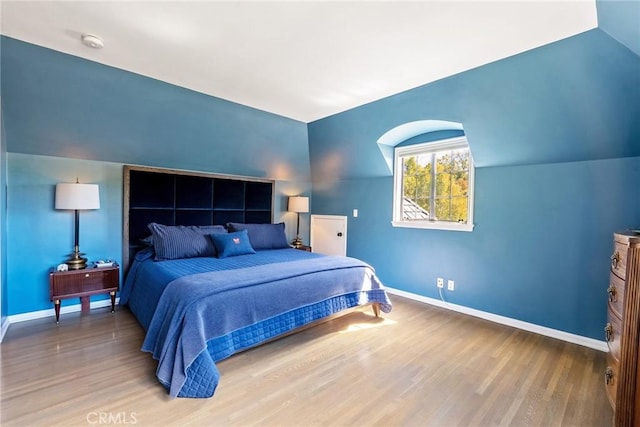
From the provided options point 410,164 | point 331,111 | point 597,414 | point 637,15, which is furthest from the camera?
point 410,164

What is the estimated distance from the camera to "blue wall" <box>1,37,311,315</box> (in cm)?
256

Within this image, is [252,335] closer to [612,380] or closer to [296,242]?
[612,380]

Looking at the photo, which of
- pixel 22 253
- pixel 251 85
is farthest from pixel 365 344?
pixel 22 253

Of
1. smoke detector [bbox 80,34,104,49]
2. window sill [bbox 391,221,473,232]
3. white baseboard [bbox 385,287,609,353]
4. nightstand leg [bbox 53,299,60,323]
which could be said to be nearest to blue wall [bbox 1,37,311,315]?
nightstand leg [bbox 53,299,60,323]

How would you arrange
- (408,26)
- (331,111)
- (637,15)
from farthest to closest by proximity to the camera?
(331,111) < (408,26) < (637,15)

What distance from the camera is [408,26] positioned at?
201cm

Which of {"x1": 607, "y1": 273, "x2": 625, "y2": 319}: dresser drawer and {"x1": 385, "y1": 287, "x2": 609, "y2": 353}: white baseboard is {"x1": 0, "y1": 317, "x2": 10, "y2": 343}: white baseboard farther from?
{"x1": 607, "y1": 273, "x2": 625, "y2": 319}: dresser drawer

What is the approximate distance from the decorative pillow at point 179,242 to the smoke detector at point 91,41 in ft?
5.83

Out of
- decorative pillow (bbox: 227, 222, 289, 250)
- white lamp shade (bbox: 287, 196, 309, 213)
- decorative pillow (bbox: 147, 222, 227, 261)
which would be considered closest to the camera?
decorative pillow (bbox: 147, 222, 227, 261)

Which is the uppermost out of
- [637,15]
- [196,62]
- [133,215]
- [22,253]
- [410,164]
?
[196,62]

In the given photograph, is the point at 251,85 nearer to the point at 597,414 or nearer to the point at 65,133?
the point at 65,133

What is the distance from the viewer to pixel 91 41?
7.24 ft

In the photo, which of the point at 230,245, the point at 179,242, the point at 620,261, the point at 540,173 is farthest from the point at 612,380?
the point at 179,242

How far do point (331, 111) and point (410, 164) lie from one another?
4.20 feet
